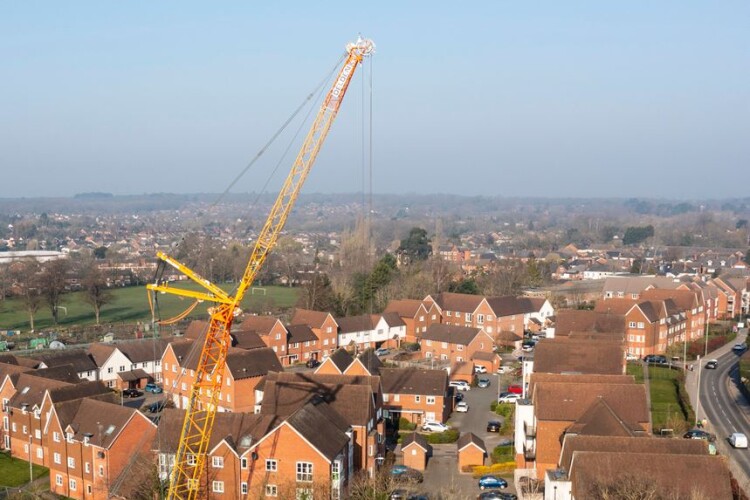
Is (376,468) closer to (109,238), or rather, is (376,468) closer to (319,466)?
(319,466)

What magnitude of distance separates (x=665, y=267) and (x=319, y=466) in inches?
2155

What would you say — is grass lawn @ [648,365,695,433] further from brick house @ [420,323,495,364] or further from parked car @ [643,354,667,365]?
brick house @ [420,323,495,364]

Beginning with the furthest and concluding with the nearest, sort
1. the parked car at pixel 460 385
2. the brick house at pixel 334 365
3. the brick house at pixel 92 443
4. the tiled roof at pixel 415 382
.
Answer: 1. the parked car at pixel 460 385
2. the brick house at pixel 334 365
3. the tiled roof at pixel 415 382
4. the brick house at pixel 92 443

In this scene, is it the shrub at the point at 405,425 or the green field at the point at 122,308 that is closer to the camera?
the shrub at the point at 405,425

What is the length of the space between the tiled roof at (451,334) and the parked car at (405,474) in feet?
46.1

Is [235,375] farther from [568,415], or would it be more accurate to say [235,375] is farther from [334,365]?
[568,415]

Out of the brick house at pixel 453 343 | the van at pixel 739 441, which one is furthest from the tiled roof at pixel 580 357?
the brick house at pixel 453 343

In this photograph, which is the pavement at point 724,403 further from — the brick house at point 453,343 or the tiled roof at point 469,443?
the brick house at point 453,343

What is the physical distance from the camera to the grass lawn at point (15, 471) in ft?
69.4

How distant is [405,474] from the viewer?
20297mm

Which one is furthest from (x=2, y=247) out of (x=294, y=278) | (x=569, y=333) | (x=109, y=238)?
(x=569, y=333)

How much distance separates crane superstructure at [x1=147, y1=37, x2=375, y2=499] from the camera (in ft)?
54.5

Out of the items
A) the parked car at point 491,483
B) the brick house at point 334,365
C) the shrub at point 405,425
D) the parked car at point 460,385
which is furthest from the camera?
the parked car at point 460,385

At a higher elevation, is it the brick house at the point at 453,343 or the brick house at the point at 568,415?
the brick house at the point at 568,415
